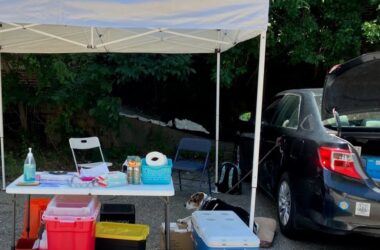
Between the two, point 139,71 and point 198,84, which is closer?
point 139,71

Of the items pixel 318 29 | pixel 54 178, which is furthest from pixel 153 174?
pixel 318 29

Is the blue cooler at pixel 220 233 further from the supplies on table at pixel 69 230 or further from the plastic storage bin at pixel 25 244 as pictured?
the plastic storage bin at pixel 25 244

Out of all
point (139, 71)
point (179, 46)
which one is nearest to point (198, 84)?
point (139, 71)

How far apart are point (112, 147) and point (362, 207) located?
5999 mm

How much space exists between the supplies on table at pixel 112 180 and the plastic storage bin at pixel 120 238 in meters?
0.37

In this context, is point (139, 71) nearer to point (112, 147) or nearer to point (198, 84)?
point (112, 147)

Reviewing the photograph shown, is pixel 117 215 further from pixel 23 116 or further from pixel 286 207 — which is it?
pixel 23 116

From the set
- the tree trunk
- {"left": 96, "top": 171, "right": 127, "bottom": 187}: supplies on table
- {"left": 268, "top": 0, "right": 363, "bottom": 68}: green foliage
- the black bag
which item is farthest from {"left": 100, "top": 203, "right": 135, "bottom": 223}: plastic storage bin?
the tree trunk

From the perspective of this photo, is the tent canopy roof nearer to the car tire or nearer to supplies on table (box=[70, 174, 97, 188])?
supplies on table (box=[70, 174, 97, 188])

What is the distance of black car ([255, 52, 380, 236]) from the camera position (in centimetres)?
357

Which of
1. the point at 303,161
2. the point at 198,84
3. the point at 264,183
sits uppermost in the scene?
the point at 198,84

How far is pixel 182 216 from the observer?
5301 millimetres

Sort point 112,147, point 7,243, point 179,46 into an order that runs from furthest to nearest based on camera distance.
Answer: point 112,147 < point 179,46 < point 7,243

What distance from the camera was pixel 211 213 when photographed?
12.8 ft
